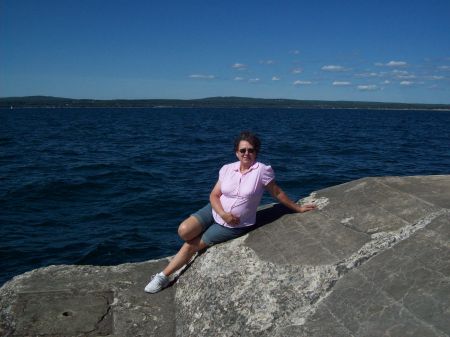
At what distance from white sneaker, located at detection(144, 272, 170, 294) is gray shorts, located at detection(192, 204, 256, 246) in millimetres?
513

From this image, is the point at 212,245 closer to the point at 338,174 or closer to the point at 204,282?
the point at 204,282

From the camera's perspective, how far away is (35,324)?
3.64m

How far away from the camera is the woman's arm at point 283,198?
4.27 metres

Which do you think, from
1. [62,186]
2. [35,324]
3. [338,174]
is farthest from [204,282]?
[338,174]

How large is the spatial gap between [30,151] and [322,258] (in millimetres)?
22201

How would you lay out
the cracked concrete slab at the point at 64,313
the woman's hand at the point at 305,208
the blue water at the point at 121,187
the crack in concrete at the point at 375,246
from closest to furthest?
the crack in concrete at the point at 375,246 → the cracked concrete slab at the point at 64,313 → the woman's hand at the point at 305,208 → the blue water at the point at 121,187

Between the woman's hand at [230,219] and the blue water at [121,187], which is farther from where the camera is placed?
the blue water at [121,187]

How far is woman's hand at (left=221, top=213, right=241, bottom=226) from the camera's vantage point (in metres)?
4.19

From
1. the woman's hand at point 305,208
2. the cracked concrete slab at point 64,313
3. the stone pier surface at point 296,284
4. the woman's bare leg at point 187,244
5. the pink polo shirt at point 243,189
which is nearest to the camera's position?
the stone pier surface at point 296,284

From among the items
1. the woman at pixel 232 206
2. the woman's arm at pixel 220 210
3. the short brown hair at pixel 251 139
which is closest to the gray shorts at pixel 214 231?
the woman at pixel 232 206

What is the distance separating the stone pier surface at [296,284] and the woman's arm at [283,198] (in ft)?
0.32

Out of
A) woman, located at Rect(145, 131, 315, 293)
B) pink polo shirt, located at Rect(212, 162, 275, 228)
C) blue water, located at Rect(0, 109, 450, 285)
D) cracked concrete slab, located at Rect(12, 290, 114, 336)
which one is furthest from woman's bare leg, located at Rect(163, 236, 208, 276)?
blue water, located at Rect(0, 109, 450, 285)

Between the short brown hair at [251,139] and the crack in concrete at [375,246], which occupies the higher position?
the short brown hair at [251,139]

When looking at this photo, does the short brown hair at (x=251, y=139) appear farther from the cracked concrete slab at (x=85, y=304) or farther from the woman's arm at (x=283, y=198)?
the cracked concrete slab at (x=85, y=304)
